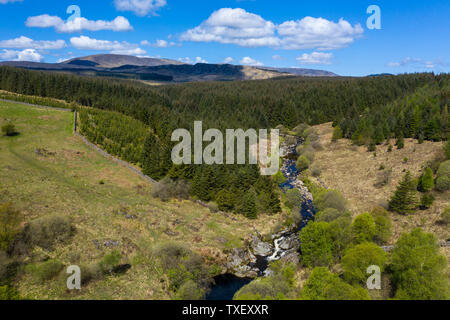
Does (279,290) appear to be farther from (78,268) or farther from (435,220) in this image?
(435,220)

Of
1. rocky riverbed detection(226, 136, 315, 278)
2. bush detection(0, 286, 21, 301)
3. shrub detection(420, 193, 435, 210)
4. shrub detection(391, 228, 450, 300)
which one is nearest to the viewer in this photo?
bush detection(0, 286, 21, 301)

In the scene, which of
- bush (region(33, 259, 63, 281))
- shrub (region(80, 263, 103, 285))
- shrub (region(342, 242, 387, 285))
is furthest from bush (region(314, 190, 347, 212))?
bush (region(33, 259, 63, 281))

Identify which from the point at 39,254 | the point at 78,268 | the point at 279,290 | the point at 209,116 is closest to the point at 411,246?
the point at 279,290

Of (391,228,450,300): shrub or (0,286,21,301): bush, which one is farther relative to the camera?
(391,228,450,300): shrub

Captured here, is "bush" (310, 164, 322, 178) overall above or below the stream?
above

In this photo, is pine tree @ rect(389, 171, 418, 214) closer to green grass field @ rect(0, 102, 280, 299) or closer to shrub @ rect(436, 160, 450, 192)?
shrub @ rect(436, 160, 450, 192)

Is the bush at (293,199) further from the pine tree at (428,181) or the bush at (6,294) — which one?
the bush at (6,294)

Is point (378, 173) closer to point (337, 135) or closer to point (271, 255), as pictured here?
point (337, 135)

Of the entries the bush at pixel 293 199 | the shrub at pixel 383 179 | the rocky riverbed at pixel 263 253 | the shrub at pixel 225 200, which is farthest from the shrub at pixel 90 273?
the shrub at pixel 383 179
